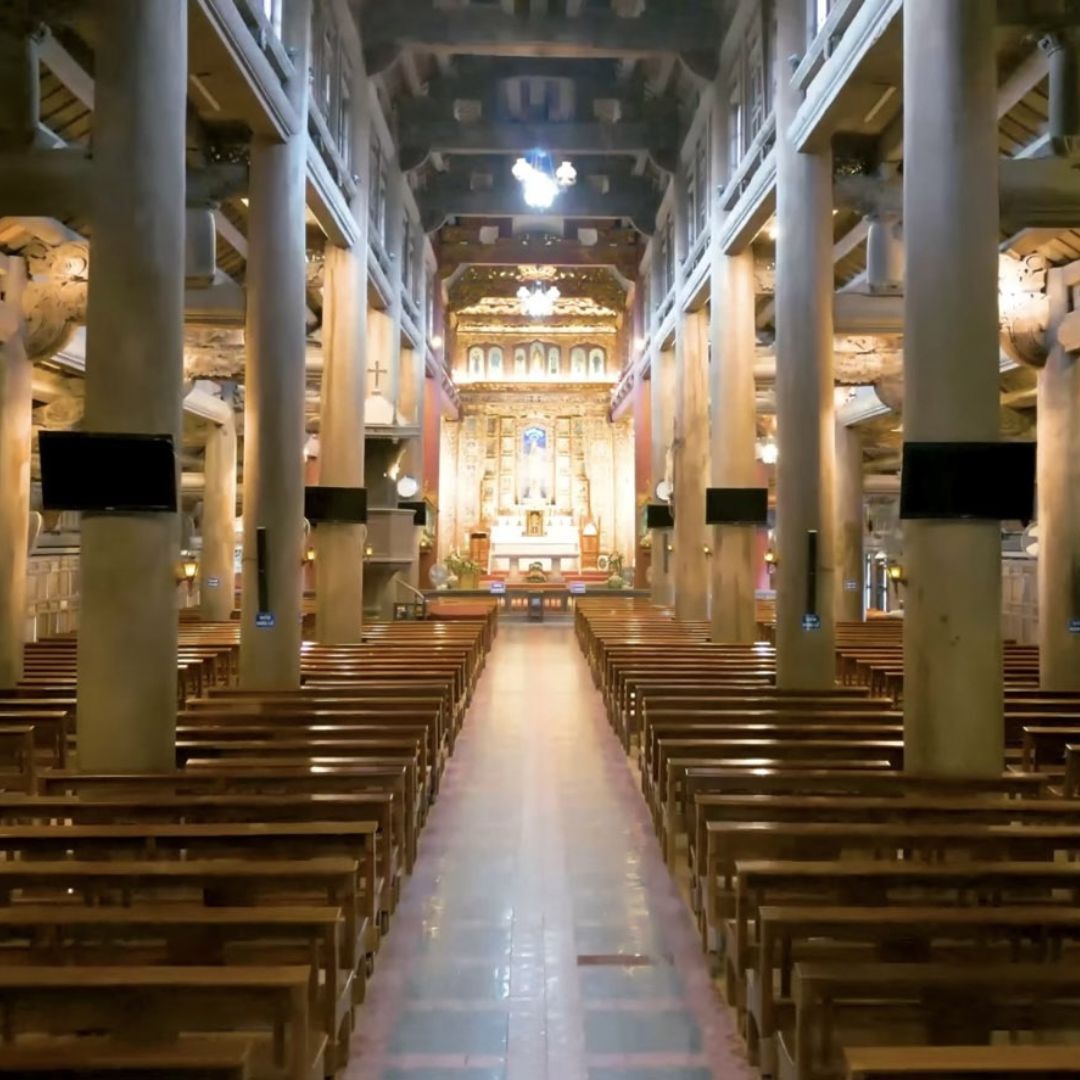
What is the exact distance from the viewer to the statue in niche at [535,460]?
35438mm

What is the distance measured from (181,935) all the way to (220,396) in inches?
730

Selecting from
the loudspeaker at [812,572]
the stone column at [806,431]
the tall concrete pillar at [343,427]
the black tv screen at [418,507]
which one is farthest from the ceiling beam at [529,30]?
the loudspeaker at [812,572]

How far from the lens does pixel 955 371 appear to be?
6559 mm

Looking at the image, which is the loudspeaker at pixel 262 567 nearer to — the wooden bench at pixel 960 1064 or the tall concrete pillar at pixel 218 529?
the wooden bench at pixel 960 1064

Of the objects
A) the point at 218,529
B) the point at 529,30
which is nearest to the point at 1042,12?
the point at 529,30

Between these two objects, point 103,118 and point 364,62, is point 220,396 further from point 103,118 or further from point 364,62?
point 103,118

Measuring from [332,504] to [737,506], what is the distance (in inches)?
216

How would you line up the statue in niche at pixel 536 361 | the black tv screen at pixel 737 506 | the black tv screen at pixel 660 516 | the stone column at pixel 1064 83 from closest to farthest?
the stone column at pixel 1064 83, the black tv screen at pixel 737 506, the black tv screen at pixel 660 516, the statue in niche at pixel 536 361

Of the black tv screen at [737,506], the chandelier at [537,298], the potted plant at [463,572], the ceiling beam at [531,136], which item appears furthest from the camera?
the chandelier at [537,298]

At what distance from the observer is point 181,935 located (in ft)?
11.2

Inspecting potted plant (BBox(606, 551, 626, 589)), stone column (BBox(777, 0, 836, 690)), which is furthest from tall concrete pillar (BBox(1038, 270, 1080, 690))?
potted plant (BBox(606, 551, 626, 589))

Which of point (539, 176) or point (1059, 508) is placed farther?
point (539, 176)

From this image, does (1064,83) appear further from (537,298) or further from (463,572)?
(463,572)

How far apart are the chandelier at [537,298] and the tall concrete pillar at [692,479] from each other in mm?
10909
